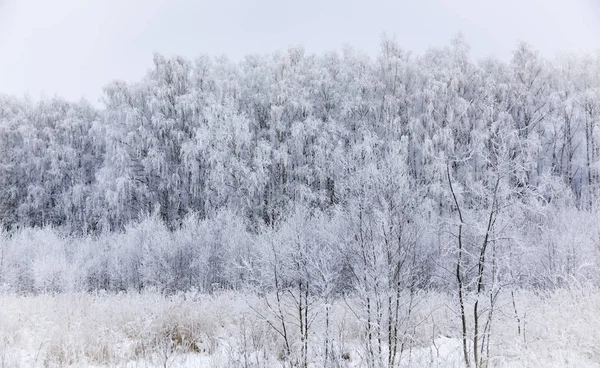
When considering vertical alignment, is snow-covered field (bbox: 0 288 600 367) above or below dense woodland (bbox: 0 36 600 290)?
below

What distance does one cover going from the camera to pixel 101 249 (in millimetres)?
18656

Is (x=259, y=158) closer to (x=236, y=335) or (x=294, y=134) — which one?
(x=294, y=134)

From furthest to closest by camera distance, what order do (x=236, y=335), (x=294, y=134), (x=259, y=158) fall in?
1. (x=294, y=134)
2. (x=259, y=158)
3. (x=236, y=335)

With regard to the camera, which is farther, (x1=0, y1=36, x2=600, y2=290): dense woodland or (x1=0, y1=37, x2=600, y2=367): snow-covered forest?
(x1=0, y1=36, x2=600, y2=290): dense woodland

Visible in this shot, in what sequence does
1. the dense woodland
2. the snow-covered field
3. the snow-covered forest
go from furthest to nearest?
1. the dense woodland
2. the snow-covered forest
3. the snow-covered field

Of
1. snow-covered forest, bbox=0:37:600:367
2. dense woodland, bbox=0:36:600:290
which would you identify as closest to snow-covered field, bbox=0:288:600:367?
snow-covered forest, bbox=0:37:600:367

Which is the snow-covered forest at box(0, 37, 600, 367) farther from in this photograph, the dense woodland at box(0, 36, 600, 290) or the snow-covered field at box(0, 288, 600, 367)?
the snow-covered field at box(0, 288, 600, 367)

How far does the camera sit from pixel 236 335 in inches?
328

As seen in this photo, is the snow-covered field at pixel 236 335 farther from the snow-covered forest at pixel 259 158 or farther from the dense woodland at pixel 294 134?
the dense woodland at pixel 294 134

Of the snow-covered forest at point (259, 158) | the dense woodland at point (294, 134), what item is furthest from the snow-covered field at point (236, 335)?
the dense woodland at point (294, 134)

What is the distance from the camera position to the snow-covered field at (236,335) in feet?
20.0

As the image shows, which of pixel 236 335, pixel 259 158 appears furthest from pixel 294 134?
pixel 236 335

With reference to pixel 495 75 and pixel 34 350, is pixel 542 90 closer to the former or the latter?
pixel 495 75

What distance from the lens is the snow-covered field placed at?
608cm
